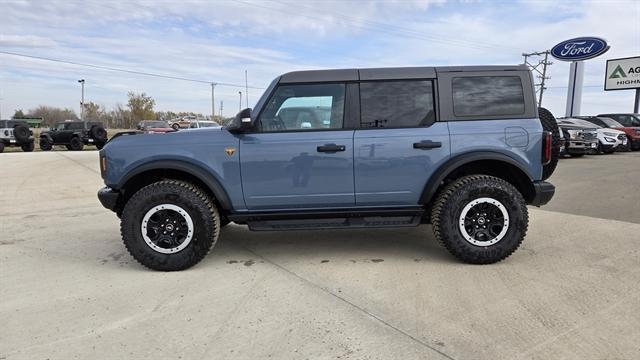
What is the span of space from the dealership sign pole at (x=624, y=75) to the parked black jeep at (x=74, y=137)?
3410cm

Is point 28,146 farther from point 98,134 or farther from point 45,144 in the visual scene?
→ point 98,134

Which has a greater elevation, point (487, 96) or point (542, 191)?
point (487, 96)

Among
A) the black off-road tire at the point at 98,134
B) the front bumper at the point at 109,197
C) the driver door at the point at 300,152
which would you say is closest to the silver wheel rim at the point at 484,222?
the driver door at the point at 300,152

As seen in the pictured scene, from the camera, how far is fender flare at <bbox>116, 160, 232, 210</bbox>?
14.8 feet

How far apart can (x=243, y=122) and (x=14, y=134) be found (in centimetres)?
2398

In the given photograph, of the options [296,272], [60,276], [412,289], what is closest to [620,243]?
[412,289]

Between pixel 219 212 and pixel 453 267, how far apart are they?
2448 mm

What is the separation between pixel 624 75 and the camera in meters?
32.6

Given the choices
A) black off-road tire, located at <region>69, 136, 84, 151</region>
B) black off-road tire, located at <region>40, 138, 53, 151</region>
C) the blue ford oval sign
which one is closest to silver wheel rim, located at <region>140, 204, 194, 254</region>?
black off-road tire, located at <region>69, 136, 84, 151</region>

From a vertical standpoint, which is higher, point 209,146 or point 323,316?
point 209,146

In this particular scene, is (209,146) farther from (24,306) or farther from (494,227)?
(494,227)

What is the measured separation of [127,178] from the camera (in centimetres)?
456

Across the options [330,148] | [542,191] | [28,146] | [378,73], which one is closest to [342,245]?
[330,148]

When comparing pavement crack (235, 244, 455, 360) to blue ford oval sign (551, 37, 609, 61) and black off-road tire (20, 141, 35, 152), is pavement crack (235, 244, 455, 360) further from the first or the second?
blue ford oval sign (551, 37, 609, 61)
